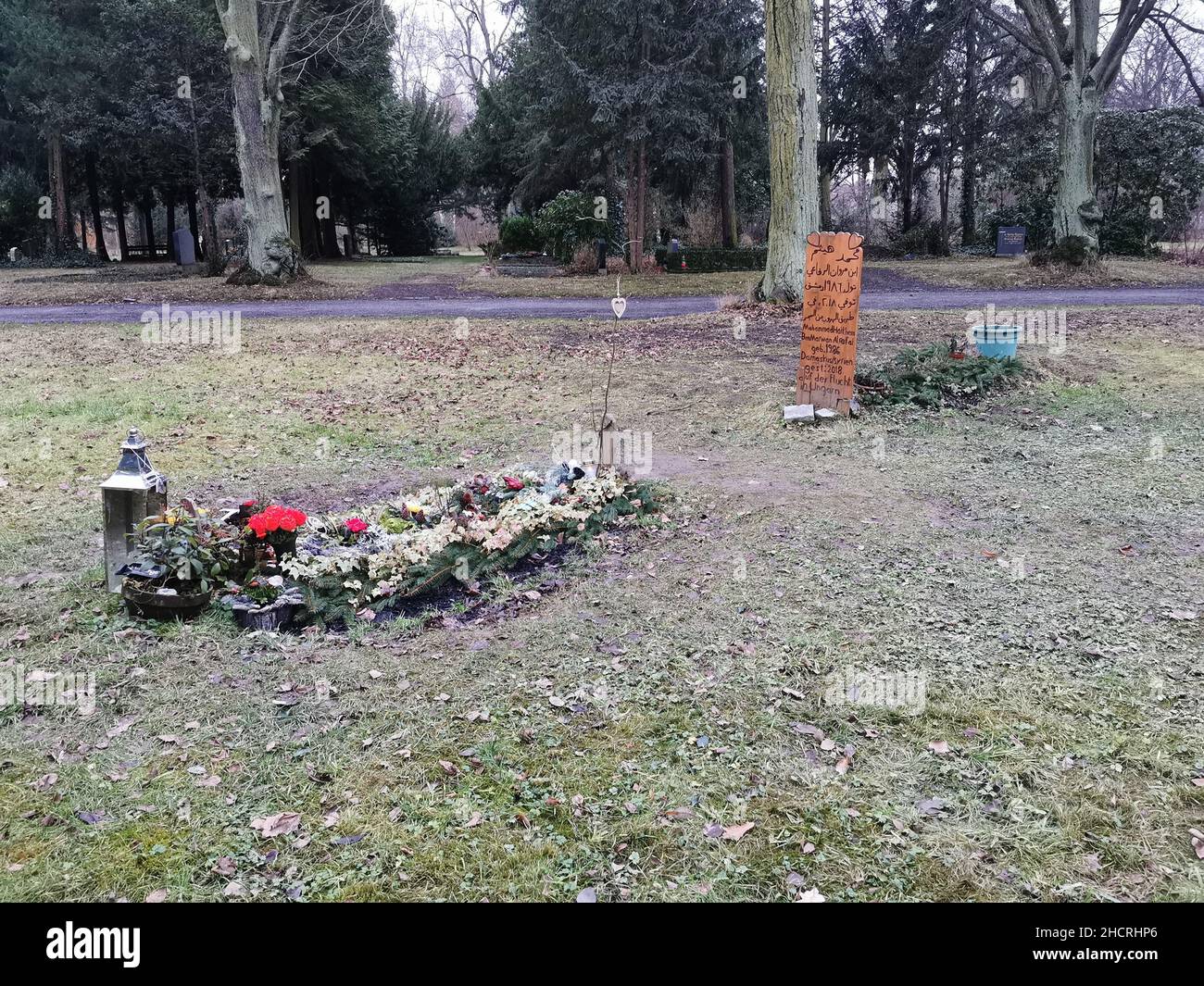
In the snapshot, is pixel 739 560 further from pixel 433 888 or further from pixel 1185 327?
pixel 1185 327

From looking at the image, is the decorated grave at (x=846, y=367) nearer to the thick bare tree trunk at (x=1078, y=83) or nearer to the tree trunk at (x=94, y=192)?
the thick bare tree trunk at (x=1078, y=83)

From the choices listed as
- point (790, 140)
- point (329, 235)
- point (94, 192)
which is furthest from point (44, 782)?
point (329, 235)

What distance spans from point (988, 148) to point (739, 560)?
1087 inches

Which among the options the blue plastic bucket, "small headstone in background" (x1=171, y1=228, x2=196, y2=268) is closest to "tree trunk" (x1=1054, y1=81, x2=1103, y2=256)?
the blue plastic bucket

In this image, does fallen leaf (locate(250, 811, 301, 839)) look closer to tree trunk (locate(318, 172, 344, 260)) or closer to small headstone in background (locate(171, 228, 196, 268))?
small headstone in background (locate(171, 228, 196, 268))

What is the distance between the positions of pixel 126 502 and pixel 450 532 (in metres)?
1.83

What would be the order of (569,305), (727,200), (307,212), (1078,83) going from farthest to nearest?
1. (307,212)
2. (727,200)
3. (1078,83)
4. (569,305)

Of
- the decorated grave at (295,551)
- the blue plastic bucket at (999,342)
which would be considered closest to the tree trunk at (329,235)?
the blue plastic bucket at (999,342)

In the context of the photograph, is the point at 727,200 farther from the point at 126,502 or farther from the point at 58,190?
the point at 126,502

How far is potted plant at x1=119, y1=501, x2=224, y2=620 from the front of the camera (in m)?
5.11

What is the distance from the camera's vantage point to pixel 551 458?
8336 millimetres

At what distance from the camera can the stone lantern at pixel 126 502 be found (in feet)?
17.6

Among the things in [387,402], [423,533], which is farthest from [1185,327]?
[423,533]

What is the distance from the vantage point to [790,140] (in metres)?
15.3
